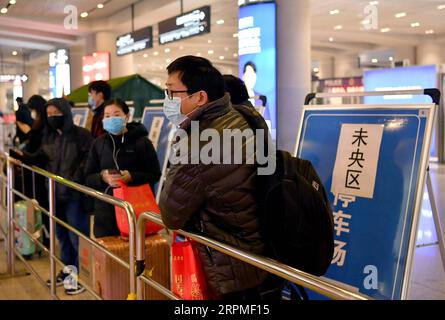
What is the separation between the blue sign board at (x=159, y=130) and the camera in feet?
16.9

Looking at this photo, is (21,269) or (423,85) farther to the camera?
(423,85)

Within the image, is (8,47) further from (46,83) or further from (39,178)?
(39,178)

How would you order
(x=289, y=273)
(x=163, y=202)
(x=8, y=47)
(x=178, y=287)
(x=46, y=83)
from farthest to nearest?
(x=46, y=83), (x=8, y=47), (x=178, y=287), (x=163, y=202), (x=289, y=273)

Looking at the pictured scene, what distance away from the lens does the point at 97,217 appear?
3.19 meters

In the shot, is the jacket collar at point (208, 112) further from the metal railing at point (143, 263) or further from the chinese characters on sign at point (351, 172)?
the chinese characters on sign at point (351, 172)

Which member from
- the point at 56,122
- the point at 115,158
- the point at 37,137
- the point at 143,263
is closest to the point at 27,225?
the point at 37,137

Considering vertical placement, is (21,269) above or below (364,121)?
below

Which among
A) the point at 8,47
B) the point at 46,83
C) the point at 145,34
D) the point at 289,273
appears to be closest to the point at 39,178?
the point at 289,273

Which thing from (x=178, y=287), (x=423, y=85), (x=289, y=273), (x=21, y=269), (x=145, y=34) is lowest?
(x=21, y=269)

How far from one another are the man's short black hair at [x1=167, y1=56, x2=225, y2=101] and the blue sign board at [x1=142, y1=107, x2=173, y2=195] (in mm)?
3163

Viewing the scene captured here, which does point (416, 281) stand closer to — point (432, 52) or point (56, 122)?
point (56, 122)

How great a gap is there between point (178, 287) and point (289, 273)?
70cm

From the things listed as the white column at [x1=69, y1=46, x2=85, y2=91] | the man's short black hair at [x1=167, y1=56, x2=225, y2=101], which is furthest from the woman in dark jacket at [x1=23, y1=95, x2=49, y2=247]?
the white column at [x1=69, y1=46, x2=85, y2=91]

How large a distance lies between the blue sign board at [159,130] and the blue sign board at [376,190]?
2.59 meters
